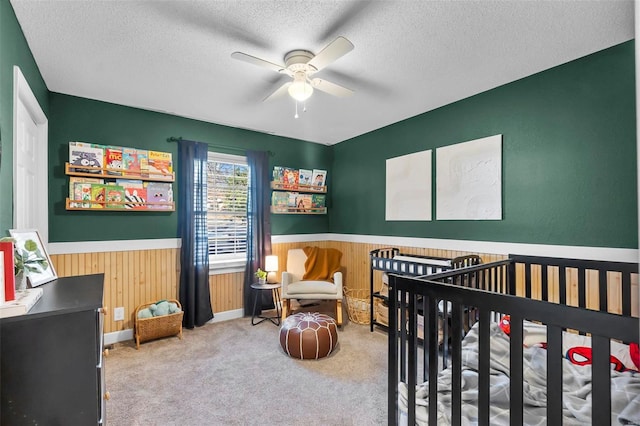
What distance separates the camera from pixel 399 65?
7.86 feet

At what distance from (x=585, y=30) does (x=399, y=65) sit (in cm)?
115

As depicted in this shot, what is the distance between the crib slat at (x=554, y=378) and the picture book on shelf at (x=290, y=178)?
3.68 metres

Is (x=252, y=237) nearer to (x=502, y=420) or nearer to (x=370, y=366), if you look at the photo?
(x=370, y=366)

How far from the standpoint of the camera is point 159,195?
11.1ft

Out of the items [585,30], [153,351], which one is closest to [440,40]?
[585,30]

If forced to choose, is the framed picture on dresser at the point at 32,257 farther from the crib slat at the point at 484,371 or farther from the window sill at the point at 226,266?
the window sill at the point at 226,266

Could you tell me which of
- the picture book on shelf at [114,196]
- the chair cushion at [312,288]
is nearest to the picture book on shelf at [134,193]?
the picture book on shelf at [114,196]

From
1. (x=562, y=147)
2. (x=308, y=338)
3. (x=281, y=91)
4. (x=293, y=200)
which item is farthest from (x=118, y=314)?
(x=562, y=147)

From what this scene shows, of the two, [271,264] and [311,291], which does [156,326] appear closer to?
[271,264]

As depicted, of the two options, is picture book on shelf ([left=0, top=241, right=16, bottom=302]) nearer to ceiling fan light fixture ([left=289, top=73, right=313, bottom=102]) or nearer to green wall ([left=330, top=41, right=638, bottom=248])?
ceiling fan light fixture ([left=289, top=73, right=313, bottom=102])

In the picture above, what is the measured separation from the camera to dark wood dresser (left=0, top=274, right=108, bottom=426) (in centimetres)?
106

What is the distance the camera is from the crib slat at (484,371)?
1045 mm

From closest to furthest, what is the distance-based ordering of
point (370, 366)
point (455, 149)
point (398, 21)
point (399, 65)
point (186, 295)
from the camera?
1. point (398, 21)
2. point (399, 65)
3. point (370, 366)
4. point (455, 149)
5. point (186, 295)

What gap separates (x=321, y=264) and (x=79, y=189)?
2.72 meters
